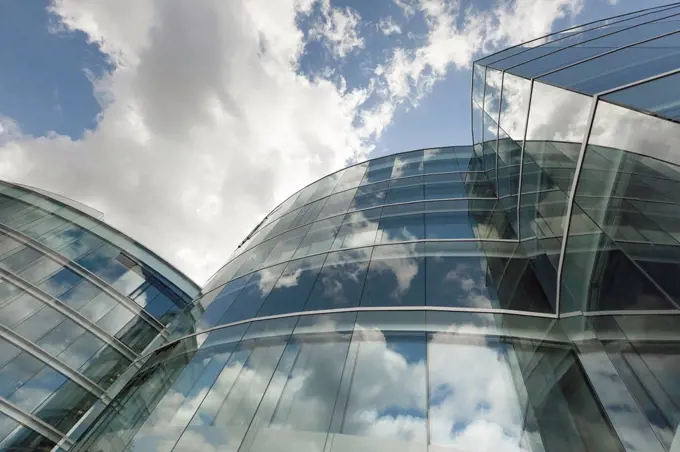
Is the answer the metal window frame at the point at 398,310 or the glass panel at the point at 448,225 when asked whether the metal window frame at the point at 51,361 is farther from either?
the glass panel at the point at 448,225

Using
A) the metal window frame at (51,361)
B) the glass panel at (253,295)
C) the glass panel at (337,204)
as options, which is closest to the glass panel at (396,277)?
the glass panel at (253,295)

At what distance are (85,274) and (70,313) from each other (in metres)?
2.64

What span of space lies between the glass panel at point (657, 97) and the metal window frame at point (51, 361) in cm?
2035

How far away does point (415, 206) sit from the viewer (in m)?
14.2

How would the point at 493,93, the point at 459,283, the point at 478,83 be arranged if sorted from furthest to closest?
the point at 478,83
the point at 493,93
the point at 459,283

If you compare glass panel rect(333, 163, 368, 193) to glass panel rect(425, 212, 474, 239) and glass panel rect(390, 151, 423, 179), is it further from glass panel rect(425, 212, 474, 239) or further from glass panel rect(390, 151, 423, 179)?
glass panel rect(425, 212, 474, 239)

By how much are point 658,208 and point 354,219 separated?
9.52m

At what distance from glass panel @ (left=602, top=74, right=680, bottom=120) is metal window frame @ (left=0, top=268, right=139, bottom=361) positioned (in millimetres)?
21845

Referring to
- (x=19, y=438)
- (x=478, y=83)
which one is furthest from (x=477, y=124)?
(x=19, y=438)

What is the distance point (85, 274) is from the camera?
65.8 feet

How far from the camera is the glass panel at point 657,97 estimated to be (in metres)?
5.40

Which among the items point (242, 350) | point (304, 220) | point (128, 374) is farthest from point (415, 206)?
point (128, 374)

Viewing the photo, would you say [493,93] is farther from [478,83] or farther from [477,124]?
[477,124]

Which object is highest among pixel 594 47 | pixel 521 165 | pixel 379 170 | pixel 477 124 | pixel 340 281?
pixel 477 124
